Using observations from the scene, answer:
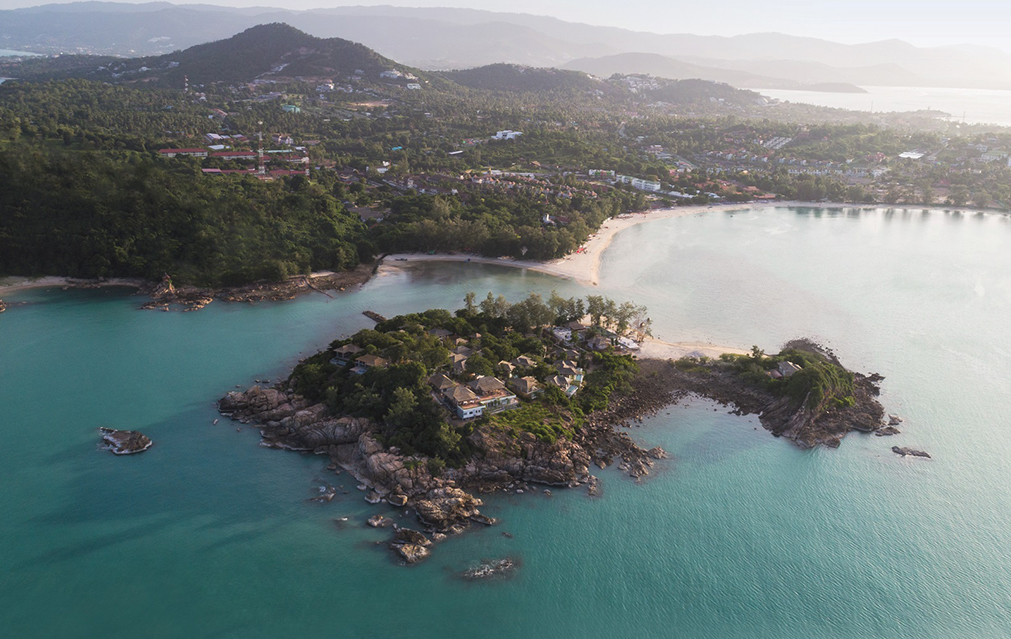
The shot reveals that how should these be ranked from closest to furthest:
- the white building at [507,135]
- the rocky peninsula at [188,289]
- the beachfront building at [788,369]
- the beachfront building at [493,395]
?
the beachfront building at [493,395]
the beachfront building at [788,369]
the rocky peninsula at [188,289]
the white building at [507,135]

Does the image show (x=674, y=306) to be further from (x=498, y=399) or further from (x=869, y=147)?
(x=869, y=147)

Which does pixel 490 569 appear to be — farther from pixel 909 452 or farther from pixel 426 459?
pixel 909 452

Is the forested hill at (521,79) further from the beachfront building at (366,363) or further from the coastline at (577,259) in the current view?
the beachfront building at (366,363)

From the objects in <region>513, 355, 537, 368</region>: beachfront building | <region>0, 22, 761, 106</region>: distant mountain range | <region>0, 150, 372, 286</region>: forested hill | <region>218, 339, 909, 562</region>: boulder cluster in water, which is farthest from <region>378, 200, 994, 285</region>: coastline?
<region>0, 22, 761, 106</region>: distant mountain range

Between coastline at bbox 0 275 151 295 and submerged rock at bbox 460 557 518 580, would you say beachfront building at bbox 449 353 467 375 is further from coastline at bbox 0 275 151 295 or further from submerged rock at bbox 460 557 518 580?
coastline at bbox 0 275 151 295

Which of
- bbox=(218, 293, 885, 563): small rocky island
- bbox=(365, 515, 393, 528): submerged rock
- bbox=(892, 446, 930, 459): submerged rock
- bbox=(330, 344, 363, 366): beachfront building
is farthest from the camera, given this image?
bbox=(330, 344, 363, 366): beachfront building

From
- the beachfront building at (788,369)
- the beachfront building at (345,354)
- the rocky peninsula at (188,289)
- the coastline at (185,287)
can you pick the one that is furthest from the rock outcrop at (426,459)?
the coastline at (185,287)

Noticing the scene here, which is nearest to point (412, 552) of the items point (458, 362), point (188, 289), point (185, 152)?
point (458, 362)
